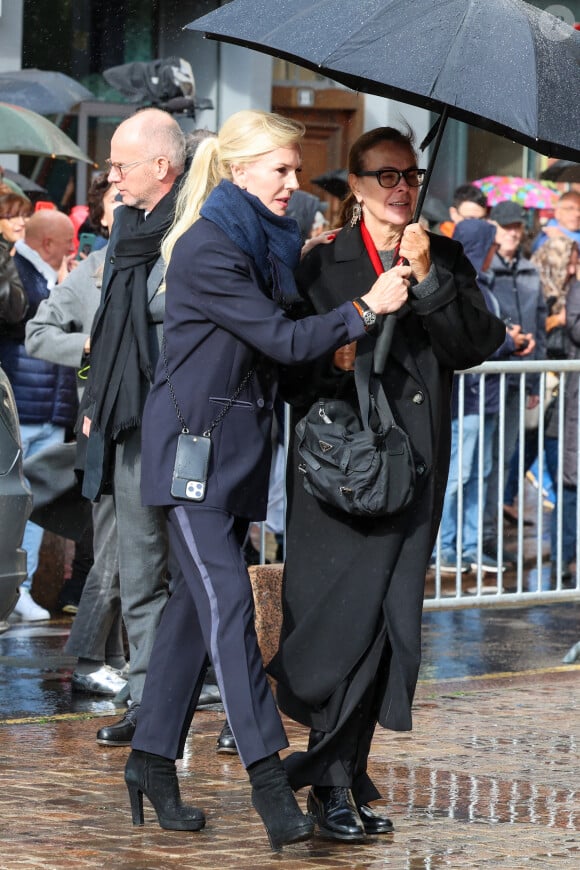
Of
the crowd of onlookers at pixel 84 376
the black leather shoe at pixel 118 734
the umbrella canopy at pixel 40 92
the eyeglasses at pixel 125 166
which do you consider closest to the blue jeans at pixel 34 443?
the crowd of onlookers at pixel 84 376

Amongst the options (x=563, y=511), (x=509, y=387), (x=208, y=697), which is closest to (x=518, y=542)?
(x=563, y=511)

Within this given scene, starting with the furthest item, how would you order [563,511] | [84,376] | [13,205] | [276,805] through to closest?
[13,205] < [563,511] < [84,376] < [276,805]

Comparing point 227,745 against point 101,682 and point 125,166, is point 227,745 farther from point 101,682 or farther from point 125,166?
point 125,166

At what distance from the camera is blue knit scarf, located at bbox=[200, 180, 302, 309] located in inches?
207

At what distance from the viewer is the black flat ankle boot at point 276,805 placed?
16.8 ft

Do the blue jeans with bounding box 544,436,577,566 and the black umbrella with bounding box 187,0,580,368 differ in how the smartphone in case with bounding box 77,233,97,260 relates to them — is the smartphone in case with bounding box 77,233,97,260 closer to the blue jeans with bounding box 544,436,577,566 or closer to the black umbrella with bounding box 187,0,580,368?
the blue jeans with bounding box 544,436,577,566

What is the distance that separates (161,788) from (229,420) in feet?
3.71

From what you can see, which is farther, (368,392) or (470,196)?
(470,196)

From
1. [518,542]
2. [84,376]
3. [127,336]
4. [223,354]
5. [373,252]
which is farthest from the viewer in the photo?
[518,542]

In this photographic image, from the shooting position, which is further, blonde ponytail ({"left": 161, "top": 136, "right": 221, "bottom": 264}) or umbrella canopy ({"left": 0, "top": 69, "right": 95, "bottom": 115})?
umbrella canopy ({"left": 0, "top": 69, "right": 95, "bottom": 115})

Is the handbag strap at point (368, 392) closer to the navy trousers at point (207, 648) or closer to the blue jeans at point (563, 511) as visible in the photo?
the navy trousers at point (207, 648)

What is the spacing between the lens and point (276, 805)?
16.9 ft

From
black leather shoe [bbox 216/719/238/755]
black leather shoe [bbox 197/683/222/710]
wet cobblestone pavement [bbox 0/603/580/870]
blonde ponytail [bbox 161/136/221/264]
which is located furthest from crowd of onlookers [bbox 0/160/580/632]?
blonde ponytail [bbox 161/136/221/264]

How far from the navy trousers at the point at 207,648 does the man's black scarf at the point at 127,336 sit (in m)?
1.34
